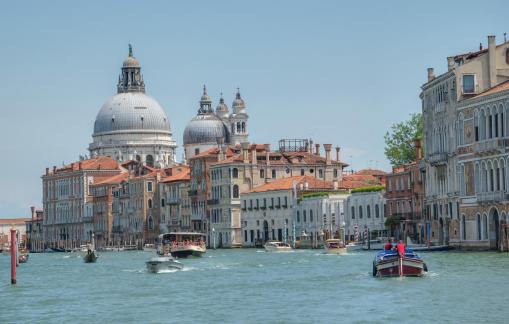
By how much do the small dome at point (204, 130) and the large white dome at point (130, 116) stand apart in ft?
17.2

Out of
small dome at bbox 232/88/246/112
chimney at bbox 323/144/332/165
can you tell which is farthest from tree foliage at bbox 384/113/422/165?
small dome at bbox 232/88/246/112

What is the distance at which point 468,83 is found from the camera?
71500 mm

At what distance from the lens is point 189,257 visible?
266ft

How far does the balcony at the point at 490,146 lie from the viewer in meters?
66.9

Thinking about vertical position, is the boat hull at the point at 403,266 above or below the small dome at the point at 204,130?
below

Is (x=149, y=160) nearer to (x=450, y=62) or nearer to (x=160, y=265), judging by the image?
(x=450, y=62)

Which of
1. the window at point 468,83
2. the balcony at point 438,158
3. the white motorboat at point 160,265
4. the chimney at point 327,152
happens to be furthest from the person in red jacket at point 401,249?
the chimney at point 327,152

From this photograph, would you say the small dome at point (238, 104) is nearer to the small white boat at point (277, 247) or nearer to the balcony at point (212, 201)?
the balcony at point (212, 201)

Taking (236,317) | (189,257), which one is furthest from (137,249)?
(236,317)

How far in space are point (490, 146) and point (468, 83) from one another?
4.70 metres

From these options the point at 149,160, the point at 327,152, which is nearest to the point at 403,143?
the point at 327,152

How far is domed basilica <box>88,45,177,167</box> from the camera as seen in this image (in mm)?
166500

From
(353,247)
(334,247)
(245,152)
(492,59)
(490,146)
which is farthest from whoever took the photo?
(245,152)

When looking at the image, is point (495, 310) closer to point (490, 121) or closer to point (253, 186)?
point (490, 121)
